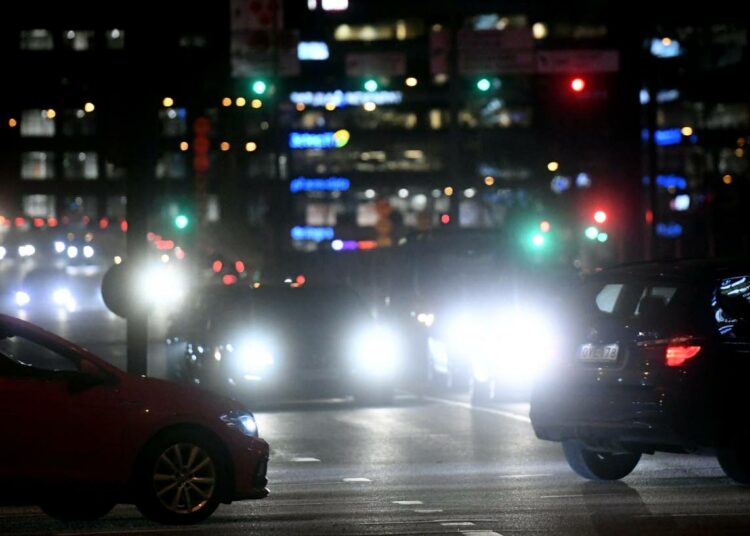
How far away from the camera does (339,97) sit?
131 m

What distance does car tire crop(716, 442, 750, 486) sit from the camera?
12.5 m

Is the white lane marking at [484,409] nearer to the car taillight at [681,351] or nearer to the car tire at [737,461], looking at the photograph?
the car tire at [737,461]

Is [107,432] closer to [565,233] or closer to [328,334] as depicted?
[328,334]

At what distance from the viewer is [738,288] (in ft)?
42.5

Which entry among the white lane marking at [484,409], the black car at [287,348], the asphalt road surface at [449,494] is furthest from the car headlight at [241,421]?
A: the black car at [287,348]

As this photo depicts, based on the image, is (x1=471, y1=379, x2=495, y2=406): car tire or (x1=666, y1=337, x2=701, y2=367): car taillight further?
(x1=471, y1=379, x2=495, y2=406): car tire

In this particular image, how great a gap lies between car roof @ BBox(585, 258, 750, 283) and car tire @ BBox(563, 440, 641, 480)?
1.40m

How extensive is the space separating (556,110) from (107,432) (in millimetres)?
90205

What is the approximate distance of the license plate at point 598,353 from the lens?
41.9ft

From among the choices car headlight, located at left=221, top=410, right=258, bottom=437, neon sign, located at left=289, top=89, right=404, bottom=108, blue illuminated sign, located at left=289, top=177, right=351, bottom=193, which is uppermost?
neon sign, located at left=289, top=89, right=404, bottom=108

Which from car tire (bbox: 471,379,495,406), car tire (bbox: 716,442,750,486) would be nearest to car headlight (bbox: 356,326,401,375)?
car tire (bbox: 471,379,495,406)

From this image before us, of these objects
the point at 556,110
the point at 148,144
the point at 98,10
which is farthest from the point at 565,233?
the point at 98,10

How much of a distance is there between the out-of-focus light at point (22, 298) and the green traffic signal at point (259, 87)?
2246 centimetres

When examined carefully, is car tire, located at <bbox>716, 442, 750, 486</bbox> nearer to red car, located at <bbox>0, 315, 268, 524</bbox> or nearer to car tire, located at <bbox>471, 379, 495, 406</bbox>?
red car, located at <bbox>0, 315, 268, 524</bbox>
